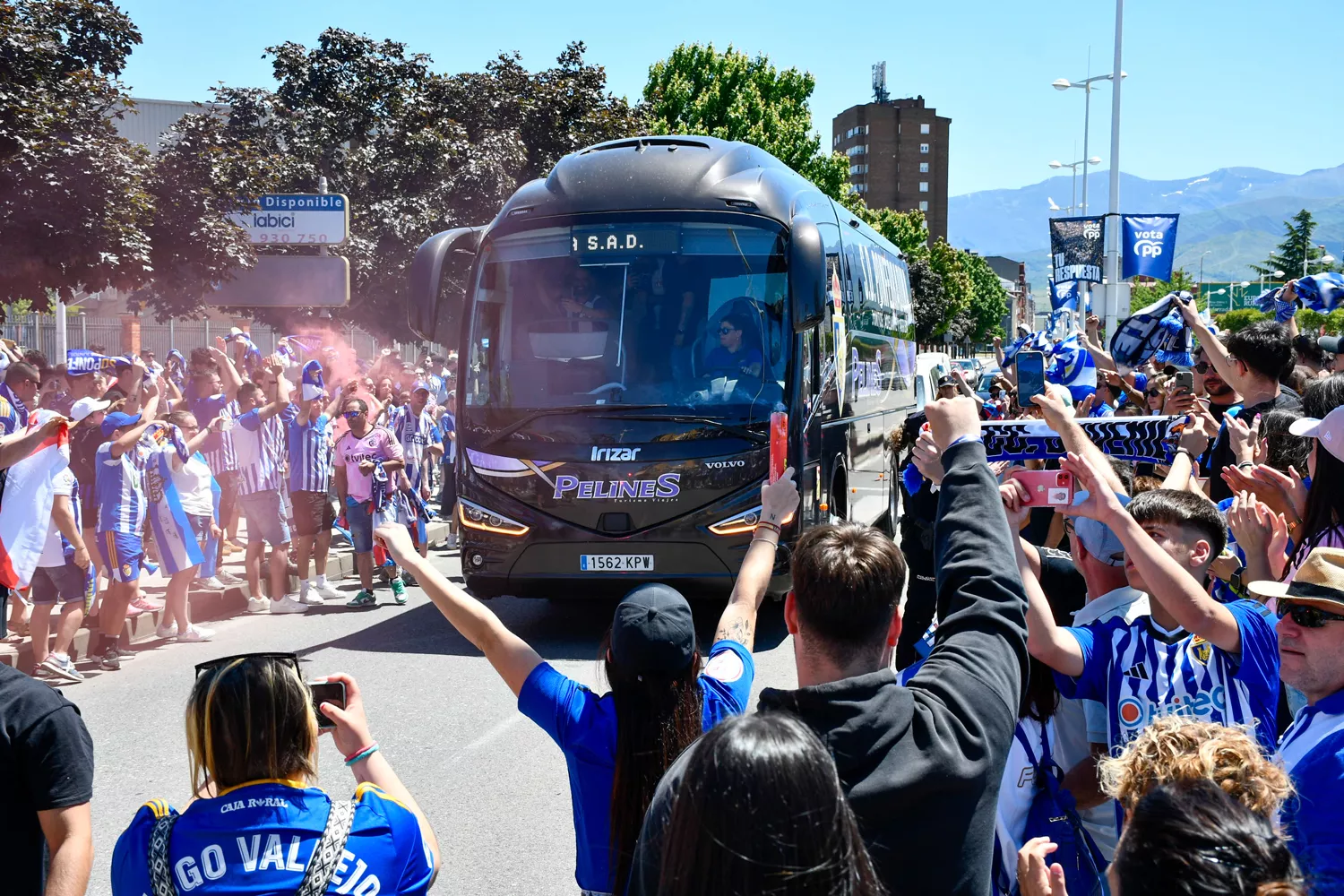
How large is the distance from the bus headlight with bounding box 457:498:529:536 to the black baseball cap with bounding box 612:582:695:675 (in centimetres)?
628

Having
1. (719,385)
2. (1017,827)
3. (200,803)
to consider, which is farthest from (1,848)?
(719,385)

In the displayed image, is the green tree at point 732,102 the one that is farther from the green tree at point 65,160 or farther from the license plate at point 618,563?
the license plate at point 618,563

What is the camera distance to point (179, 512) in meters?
9.05

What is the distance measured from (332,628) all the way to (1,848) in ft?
24.2

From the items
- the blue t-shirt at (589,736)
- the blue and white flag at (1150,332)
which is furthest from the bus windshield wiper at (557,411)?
the blue t-shirt at (589,736)

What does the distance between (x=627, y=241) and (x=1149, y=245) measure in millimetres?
9972

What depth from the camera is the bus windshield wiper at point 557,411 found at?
342 inches

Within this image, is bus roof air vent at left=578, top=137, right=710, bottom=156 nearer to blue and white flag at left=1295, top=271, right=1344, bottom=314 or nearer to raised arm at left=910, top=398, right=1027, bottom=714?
blue and white flag at left=1295, top=271, right=1344, bottom=314

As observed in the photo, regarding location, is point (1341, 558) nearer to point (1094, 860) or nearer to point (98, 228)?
point (1094, 860)

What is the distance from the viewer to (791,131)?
37.6 meters

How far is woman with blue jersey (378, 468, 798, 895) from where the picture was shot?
2.52m

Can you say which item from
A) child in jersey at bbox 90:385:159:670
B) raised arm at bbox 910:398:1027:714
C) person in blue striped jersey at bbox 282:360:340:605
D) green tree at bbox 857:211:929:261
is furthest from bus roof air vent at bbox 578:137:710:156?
green tree at bbox 857:211:929:261

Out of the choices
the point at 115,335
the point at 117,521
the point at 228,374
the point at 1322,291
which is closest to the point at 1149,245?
the point at 1322,291

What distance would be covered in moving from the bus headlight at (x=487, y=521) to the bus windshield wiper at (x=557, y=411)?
0.48m
